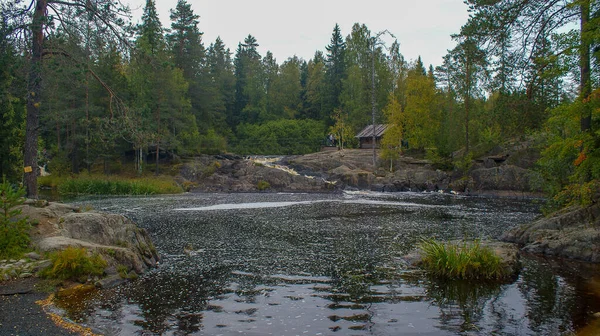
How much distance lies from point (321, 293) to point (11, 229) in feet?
25.8

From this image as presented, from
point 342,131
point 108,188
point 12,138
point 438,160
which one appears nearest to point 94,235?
point 12,138

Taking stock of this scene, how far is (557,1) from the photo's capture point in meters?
16.9

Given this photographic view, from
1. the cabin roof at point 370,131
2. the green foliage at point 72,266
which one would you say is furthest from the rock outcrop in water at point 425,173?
the green foliage at point 72,266

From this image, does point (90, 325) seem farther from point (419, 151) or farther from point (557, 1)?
point (419, 151)

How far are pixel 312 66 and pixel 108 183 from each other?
218 feet

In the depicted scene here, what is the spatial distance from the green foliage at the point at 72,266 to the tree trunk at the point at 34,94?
734 centimetres

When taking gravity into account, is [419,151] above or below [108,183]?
above

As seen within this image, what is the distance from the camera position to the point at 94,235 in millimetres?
12945

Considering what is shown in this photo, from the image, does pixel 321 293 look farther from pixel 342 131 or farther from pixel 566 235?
pixel 342 131

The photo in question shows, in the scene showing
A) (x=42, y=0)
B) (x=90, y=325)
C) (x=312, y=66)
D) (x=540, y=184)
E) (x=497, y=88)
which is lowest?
(x=90, y=325)

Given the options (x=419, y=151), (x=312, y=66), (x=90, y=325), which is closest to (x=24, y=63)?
(x=90, y=325)

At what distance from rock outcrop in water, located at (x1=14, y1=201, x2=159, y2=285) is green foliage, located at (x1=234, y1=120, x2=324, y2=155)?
56260 mm

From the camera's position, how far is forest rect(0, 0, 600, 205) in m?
16.1

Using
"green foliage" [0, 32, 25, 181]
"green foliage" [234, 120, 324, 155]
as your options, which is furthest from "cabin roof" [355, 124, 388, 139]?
"green foliage" [0, 32, 25, 181]
